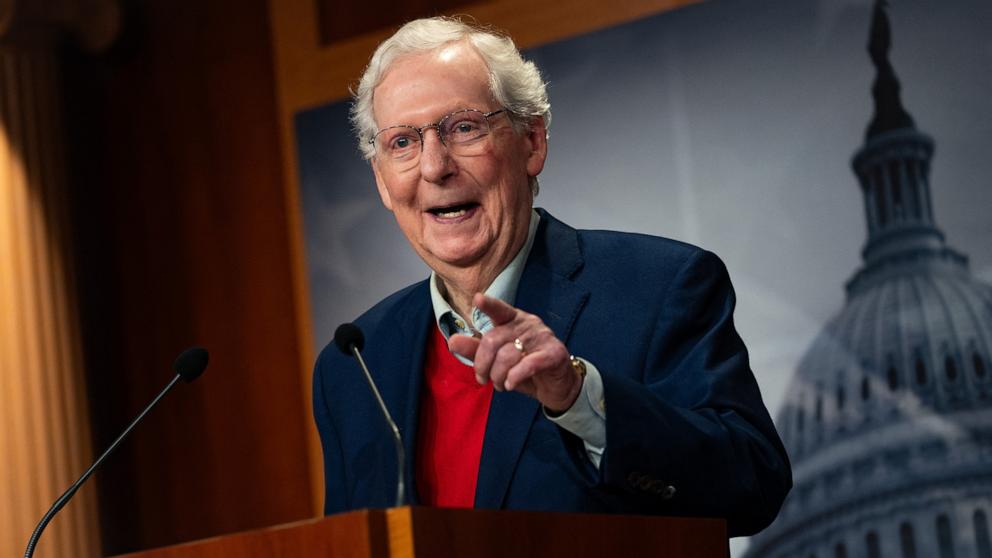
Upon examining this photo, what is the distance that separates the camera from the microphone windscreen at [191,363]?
7.80 feet

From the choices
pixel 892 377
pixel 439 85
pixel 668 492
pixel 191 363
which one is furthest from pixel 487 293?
pixel 892 377

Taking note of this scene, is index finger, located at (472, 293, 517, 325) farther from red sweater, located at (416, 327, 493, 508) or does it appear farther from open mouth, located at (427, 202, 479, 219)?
open mouth, located at (427, 202, 479, 219)

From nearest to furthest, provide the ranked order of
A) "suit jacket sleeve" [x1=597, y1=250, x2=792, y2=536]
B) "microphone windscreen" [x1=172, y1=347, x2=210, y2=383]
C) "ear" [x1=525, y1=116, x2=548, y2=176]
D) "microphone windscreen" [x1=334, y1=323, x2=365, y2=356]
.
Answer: "suit jacket sleeve" [x1=597, y1=250, x2=792, y2=536] < "microphone windscreen" [x1=334, y1=323, x2=365, y2=356] < "microphone windscreen" [x1=172, y1=347, x2=210, y2=383] < "ear" [x1=525, y1=116, x2=548, y2=176]

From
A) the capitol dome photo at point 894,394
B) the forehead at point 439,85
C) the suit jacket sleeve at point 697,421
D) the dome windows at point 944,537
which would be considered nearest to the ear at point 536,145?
the forehead at point 439,85

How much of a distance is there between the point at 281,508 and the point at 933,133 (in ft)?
8.80

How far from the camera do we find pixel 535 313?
7.97 ft

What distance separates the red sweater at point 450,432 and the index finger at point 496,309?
0.55 metres

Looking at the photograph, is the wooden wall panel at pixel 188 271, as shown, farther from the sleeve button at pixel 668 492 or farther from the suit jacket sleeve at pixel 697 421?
the sleeve button at pixel 668 492

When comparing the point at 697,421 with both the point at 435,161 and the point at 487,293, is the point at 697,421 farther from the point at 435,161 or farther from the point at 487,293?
the point at 435,161

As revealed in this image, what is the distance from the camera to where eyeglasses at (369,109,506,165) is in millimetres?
2582

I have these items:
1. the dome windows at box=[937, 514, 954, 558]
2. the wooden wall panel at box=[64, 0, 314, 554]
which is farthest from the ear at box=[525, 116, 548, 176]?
the wooden wall panel at box=[64, 0, 314, 554]

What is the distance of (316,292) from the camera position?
515 centimetres

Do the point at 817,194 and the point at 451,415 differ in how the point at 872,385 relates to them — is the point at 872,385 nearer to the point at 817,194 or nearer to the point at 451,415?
the point at 817,194

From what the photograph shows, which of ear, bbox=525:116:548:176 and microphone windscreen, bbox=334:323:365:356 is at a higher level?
ear, bbox=525:116:548:176
